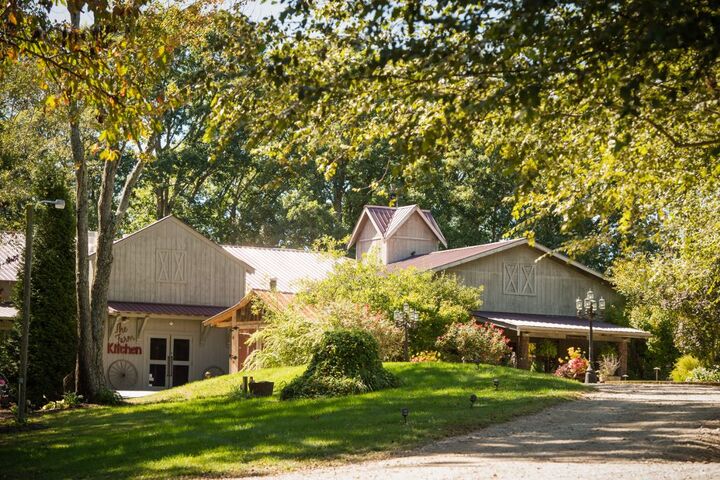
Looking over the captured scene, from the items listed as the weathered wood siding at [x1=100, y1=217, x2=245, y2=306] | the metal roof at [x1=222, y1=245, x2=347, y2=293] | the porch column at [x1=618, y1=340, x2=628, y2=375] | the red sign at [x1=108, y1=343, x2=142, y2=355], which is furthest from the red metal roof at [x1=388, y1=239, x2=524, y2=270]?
the red sign at [x1=108, y1=343, x2=142, y2=355]

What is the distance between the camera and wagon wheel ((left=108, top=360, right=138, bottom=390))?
3631 centimetres

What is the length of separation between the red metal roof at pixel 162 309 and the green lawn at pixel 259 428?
13.3m

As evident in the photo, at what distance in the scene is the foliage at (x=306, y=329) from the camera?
26.0 meters

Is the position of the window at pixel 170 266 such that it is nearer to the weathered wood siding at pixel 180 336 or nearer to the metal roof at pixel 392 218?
the weathered wood siding at pixel 180 336

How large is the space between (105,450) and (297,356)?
1208cm

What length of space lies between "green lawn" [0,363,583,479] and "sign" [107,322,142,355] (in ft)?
47.5

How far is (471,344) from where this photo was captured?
2878 cm

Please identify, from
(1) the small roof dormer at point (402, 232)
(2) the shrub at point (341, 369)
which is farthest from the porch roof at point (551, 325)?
(2) the shrub at point (341, 369)

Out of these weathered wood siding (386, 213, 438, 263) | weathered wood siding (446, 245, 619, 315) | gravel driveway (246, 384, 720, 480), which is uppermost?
weathered wood siding (386, 213, 438, 263)

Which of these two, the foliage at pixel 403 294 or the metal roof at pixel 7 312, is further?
the metal roof at pixel 7 312

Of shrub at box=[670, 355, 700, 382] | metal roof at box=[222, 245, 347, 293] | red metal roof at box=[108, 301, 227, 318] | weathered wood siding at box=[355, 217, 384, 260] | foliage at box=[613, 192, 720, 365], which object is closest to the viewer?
foliage at box=[613, 192, 720, 365]

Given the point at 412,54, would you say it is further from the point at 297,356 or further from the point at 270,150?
the point at 297,356

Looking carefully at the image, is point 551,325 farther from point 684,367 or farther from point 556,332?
point 684,367

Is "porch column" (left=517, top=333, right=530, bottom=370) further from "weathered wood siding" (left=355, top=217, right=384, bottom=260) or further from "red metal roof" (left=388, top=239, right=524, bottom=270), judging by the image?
"weathered wood siding" (left=355, top=217, right=384, bottom=260)
